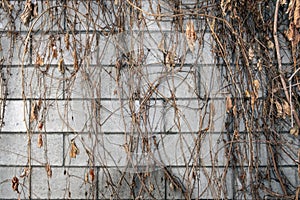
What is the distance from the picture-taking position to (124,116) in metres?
2.90

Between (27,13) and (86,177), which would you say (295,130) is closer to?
(86,177)

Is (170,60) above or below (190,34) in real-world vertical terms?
below

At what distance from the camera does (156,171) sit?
2.90 metres

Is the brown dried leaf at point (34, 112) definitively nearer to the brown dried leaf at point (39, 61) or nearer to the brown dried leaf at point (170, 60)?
the brown dried leaf at point (39, 61)

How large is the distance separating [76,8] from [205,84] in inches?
34.1

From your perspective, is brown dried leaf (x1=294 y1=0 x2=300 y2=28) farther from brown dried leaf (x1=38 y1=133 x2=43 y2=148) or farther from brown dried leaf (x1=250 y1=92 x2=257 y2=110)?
brown dried leaf (x1=38 y1=133 x2=43 y2=148)

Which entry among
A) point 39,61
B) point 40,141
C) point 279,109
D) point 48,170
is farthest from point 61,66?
point 279,109

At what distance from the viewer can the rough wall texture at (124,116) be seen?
2.89 m

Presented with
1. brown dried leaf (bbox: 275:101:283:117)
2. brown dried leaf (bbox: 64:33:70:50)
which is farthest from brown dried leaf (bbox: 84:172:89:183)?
brown dried leaf (bbox: 275:101:283:117)

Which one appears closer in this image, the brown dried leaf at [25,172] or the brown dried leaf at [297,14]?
the brown dried leaf at [297,14]

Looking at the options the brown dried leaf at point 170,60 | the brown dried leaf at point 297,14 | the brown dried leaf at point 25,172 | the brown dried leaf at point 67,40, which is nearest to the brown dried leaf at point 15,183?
the brown dried leaf at point 25,172

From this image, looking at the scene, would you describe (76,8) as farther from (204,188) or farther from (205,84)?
(204,188)

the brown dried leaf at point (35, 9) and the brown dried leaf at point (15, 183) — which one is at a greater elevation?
the brown dried leaf at point (35, 9)

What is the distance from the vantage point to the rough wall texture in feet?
9.48
